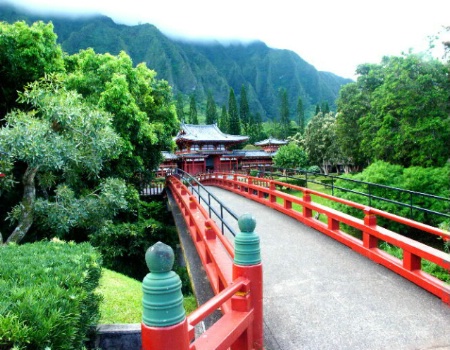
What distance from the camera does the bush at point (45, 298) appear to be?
205 cm

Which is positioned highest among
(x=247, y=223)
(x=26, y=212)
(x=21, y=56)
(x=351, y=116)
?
(x=351, y=116)

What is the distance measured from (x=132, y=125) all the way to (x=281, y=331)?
10695 millimetres

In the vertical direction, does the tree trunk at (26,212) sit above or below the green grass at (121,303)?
above

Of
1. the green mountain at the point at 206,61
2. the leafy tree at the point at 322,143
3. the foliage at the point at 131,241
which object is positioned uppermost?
the green mountain at the point at 206,61

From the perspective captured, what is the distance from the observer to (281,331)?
12.4 feet

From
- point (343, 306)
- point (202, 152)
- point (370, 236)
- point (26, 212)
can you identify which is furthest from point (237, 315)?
point (202, 152)

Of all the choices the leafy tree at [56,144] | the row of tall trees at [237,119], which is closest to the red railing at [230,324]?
the leafy tree at [56,144]

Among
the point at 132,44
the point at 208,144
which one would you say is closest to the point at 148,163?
the point at 208,144

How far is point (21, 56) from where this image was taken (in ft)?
32.4

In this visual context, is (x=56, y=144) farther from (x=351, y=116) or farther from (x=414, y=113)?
(x=351, y=116)

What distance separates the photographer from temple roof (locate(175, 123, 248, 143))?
42341 mm

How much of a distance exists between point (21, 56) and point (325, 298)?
1037 cm

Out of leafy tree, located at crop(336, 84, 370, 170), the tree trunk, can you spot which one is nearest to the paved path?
the tree trunk

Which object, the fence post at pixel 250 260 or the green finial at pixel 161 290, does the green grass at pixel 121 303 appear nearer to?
the fence post at pixel 250 260
